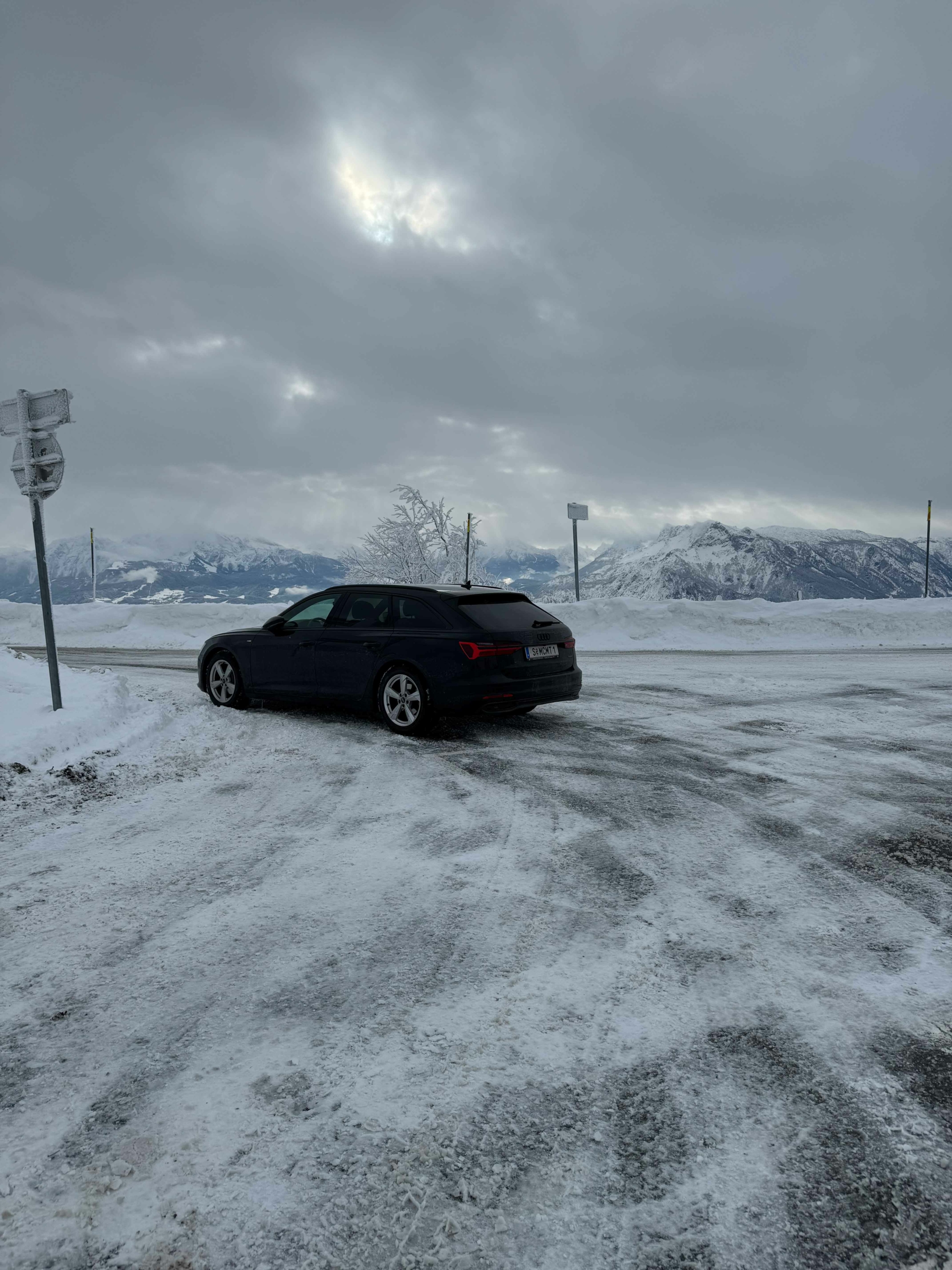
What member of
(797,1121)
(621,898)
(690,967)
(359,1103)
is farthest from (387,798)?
(797,1121)

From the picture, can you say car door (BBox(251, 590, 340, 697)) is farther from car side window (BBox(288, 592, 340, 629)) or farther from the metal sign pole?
the metal sign pole

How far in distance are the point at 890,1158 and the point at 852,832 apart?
2864 millimetres

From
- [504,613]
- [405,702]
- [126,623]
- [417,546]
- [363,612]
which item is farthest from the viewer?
[417,546]

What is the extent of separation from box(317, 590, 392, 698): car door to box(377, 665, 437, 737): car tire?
242 millimetres

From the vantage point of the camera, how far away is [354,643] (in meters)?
8.25

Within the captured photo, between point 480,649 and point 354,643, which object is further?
point 354,643

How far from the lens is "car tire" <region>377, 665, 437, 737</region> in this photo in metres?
7.60

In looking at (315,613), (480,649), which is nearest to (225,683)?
(315,613)

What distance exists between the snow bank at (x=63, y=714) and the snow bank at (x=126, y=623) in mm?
15943

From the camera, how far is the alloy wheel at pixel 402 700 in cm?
773

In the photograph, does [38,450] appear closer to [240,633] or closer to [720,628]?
[240,633]

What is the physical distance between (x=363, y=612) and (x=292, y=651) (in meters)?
1.05

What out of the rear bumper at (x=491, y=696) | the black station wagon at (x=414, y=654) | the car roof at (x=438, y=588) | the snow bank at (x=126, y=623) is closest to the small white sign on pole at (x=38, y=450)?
the black station wagon at (x=414, y=654)

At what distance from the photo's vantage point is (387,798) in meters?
5.46
